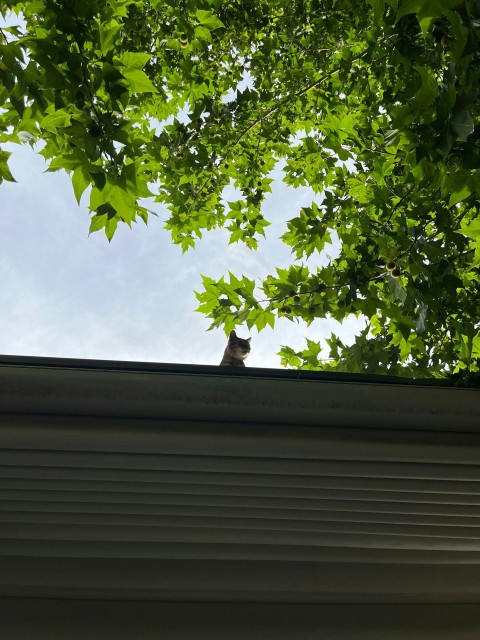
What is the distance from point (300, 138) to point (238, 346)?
2.46m

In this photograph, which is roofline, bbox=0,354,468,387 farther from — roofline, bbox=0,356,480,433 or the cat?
the cat

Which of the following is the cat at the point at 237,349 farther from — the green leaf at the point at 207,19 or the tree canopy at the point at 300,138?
the green leaf at the point at 207,19

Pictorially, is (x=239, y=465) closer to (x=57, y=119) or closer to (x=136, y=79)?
(x=57, y=119)

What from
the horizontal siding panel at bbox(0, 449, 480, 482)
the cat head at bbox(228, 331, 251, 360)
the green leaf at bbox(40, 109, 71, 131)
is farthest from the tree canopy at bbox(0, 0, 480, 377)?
the horizontal siding panel at bbox(0, 449, 480, 482)

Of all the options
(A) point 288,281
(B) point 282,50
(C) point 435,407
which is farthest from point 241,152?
(C) point 435,407

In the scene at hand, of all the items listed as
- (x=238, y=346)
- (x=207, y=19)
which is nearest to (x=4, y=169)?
(x=238, y=346)

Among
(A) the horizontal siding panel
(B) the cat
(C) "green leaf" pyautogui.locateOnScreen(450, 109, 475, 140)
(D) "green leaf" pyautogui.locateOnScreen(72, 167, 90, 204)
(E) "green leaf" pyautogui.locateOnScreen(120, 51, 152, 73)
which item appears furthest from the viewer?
(B) the cat

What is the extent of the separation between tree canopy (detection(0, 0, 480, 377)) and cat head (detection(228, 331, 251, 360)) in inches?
19.9

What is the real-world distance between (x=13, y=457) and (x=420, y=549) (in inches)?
26.5

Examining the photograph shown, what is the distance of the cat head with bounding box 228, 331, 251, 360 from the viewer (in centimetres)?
178

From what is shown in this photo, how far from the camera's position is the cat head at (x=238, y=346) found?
5.84 ft

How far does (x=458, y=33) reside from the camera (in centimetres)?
124

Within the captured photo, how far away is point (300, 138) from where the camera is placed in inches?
149

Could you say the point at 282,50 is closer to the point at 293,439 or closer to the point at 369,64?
the point at 369,64
